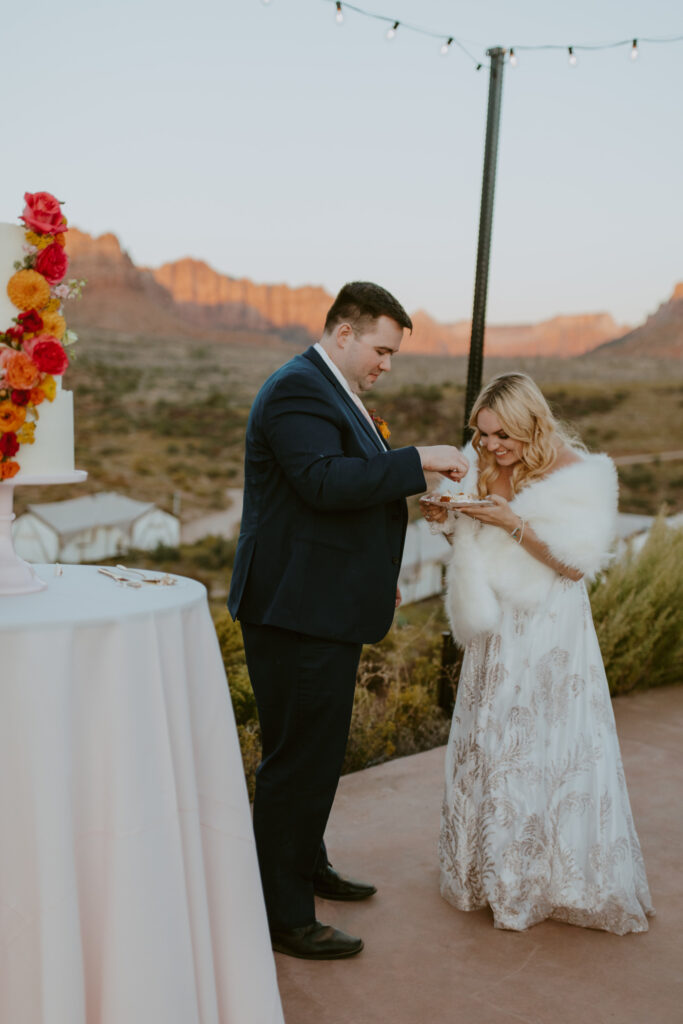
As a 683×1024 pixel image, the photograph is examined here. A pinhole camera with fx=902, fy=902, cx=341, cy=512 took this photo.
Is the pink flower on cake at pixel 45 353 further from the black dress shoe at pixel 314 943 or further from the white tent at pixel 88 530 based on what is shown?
the white tent at pixel 88 530

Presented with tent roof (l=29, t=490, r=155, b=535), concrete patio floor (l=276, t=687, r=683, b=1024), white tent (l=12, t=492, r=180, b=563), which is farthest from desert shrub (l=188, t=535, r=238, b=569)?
concrete patio floor (l=276, t=687, r=683, b=1024)

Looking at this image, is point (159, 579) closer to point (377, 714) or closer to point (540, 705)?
point (540, 705)

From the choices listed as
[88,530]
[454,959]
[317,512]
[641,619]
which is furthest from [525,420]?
[88,530]

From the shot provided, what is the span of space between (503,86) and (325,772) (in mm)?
3615

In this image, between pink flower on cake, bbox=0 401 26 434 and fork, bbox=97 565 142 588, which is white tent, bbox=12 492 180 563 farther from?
pink flower on cake, bbox=0 401 26 434

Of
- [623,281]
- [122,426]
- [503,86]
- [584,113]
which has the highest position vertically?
[584,113]

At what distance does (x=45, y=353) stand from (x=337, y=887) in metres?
2.02

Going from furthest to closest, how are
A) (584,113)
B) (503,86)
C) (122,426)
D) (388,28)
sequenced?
(122,426)
(584,113)
(503,86)
(388,28)

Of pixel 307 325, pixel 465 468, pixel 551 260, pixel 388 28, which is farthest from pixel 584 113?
pixel 465 468

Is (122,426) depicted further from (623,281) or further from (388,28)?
(388,28)

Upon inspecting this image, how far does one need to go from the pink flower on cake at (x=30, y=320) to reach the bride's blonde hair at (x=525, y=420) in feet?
4.53

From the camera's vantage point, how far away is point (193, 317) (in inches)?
1527

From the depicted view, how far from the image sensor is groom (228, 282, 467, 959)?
7.73ft

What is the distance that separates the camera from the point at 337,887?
9.78 feet
